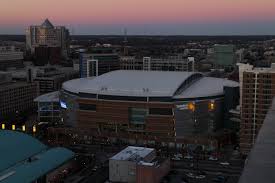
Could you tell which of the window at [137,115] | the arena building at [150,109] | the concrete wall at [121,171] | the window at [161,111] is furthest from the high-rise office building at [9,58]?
the concrete wall at [121,171]

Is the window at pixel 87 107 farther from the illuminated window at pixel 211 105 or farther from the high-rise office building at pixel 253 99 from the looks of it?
the high-rise office building at pixel 253 99

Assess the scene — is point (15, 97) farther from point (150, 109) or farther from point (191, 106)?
point (191, 106)

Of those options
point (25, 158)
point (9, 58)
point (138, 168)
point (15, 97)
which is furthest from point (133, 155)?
point (9, 58)

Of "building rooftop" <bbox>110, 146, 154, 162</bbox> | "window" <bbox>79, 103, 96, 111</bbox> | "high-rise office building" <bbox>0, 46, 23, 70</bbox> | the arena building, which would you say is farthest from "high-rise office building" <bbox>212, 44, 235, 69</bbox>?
"building rooftop" <bbox>110, 146, 154, 162</bbox>

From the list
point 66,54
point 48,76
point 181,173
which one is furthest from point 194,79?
point 66,54

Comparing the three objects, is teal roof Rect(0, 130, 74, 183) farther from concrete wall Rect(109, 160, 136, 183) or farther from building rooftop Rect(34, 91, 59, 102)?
building rooftop Rect(34, 91, 59, 102)

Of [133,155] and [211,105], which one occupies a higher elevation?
[211,105]

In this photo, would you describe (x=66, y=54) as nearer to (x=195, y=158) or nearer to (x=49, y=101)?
(x=49, y=101)
